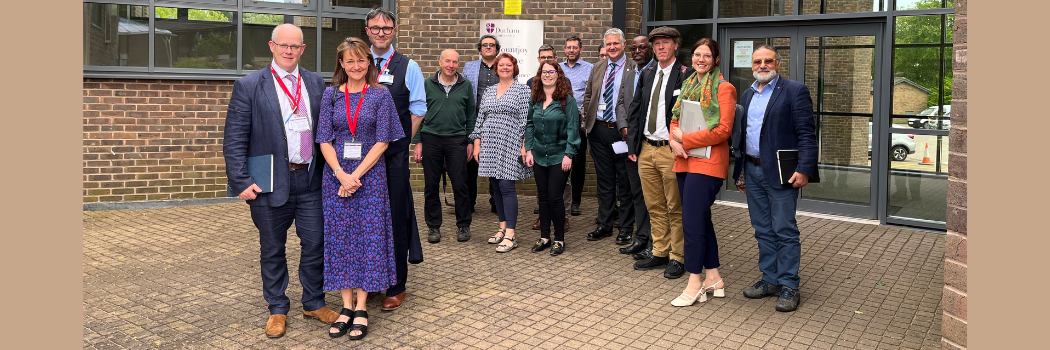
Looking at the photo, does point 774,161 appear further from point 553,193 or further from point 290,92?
point 290,92

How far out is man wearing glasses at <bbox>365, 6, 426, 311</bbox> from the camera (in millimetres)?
5531

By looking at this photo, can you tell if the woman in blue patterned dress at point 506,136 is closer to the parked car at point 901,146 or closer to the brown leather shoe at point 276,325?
the brown leather shoe at point 276,325

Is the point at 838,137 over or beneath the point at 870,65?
beneath

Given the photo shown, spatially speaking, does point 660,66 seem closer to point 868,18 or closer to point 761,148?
point 761,148

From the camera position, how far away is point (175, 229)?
27.2 feet

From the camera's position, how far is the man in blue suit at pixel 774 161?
18.4 feet

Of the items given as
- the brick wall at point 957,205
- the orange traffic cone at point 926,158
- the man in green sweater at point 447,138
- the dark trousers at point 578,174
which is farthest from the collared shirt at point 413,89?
the orange traffic cone at point 926,158

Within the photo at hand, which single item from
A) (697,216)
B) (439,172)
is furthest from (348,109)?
(439,172)

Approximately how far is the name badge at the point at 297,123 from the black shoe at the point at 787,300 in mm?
3212

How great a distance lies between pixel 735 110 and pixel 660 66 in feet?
2.91

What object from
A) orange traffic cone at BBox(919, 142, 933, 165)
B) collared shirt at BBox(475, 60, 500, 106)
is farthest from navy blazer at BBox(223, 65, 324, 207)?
orange traffic cone at BBox(919, 142, 933, 165)

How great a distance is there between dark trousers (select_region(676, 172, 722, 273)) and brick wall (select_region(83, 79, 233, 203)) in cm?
612

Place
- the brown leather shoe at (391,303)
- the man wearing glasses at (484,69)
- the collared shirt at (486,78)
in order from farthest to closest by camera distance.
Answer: the collared shirt at (486,78) < the man wearing glasses at (484,69) < the brown leather shoe at (391,303)

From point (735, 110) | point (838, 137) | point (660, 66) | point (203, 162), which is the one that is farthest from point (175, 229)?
point (838, 137)
